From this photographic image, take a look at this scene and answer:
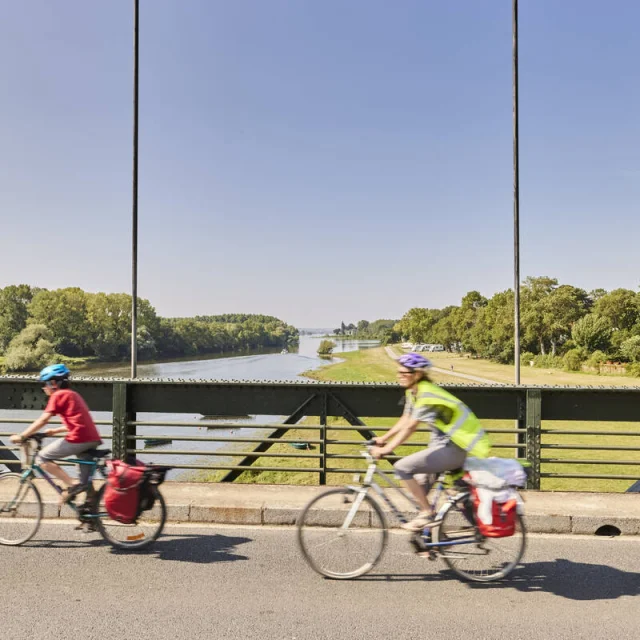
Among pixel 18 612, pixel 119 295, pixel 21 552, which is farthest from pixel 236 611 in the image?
pixel 119 295

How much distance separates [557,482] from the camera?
17578 mm

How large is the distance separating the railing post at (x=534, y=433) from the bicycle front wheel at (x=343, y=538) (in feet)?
9.37

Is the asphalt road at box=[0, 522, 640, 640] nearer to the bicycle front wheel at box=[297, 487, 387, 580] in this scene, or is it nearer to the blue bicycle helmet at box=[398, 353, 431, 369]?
the bicycle front wheel at box=[297, 487, 387, 580]

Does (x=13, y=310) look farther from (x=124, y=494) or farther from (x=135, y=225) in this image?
(x=124, y=494)

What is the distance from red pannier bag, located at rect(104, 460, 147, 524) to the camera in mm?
4500

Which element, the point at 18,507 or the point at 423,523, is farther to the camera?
the point at 18,507

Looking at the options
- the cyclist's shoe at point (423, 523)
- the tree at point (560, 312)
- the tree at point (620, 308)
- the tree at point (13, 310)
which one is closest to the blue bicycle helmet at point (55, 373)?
the cyclist's shoe at point (423, 523)

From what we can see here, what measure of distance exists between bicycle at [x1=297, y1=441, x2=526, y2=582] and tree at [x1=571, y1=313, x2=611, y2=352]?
233 ft

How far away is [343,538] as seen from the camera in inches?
162

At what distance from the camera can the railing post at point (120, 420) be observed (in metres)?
6.63

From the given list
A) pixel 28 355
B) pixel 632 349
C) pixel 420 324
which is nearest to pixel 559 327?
pixel 632 349

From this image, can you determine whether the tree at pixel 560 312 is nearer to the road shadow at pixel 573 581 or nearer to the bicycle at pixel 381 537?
the road shadow at pixel 573 581

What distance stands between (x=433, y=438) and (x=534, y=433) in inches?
109

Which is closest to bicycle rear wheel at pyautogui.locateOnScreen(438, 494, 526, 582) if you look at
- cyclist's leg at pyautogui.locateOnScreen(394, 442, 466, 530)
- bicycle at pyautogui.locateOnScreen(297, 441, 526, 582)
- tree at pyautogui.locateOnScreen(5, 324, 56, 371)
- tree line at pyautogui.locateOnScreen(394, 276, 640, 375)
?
bicycle at pyautogui.locateOnScreen(297, 441, 526, 582)
